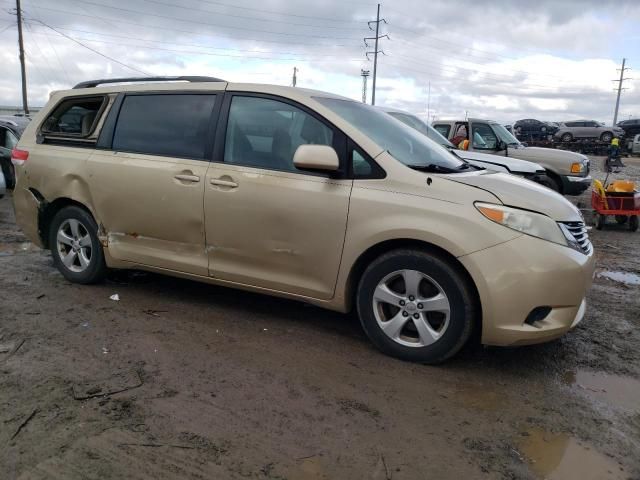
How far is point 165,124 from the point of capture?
4652 mm

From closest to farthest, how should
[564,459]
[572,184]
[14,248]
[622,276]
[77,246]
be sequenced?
[564,459] → [77,246] → [622,276] → [14,248] → [572,184]

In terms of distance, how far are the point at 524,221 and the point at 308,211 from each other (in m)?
1.44

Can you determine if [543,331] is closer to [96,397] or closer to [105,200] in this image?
[96,397]

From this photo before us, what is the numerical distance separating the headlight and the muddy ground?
954mm

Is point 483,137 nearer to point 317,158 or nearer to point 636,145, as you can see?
point 317,158

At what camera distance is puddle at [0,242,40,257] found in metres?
6.62

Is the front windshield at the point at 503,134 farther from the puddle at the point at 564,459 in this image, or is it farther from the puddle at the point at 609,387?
the puddle at the point at 564,459

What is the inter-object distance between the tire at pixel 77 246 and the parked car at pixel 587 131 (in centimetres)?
3860

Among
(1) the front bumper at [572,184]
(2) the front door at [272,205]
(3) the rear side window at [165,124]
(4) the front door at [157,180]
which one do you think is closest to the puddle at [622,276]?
(2) the front door at [272,205]

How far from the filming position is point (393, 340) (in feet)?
12.3

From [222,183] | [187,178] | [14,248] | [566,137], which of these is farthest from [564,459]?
[566,137]

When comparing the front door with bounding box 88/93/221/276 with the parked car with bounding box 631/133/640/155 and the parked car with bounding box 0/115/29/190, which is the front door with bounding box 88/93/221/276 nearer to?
the parked car with bounding box 0/115/29/190

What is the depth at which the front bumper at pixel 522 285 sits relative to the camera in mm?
3369

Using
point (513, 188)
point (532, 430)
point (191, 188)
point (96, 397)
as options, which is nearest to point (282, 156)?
point (191, 188)
